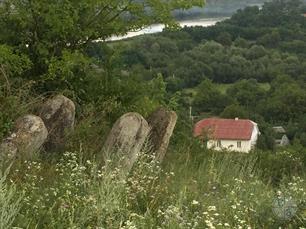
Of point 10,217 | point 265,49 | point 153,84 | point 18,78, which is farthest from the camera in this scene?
point 265,49

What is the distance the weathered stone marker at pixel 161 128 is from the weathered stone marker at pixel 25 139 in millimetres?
2032

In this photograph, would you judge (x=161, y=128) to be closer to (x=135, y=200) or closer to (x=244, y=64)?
(x=135, y=200)

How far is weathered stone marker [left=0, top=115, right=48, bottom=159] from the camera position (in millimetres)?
6189

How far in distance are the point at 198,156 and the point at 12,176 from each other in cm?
420

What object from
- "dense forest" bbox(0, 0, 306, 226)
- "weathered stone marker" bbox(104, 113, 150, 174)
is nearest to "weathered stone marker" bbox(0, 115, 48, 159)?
"dense forest" bbox(0, 0, 306, 226)

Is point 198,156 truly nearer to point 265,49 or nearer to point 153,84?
point 153,84

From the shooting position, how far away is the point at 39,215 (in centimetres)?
432

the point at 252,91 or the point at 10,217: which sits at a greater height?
the point at 10,217

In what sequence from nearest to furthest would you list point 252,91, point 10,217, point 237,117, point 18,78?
point 10,217 → point 18,78 → point 237,117 → point 252,91

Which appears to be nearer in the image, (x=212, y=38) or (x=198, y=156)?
(x=198, y=156)

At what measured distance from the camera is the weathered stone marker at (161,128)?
28.1 feet

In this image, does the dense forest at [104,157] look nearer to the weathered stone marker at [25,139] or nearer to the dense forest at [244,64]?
the weathered stone marker at [25,139]

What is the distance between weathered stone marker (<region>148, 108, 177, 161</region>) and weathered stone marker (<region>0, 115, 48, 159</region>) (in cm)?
203

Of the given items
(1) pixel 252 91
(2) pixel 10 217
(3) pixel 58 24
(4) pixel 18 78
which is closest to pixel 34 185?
(2) pixel 10 217
